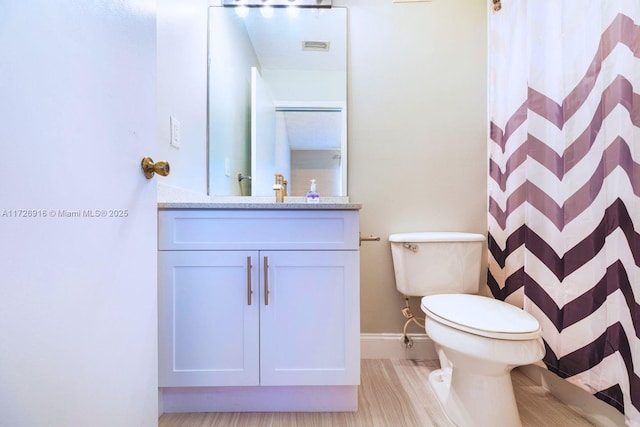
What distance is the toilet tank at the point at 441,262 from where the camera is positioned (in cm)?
132

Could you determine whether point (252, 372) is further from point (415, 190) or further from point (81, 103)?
point (415, 190)

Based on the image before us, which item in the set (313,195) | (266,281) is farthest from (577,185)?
(266,281)

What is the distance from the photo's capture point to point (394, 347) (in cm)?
Answer: 151

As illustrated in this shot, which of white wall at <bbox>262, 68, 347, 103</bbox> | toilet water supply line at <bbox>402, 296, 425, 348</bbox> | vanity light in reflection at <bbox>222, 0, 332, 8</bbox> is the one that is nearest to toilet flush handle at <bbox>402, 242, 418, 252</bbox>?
toilet water supply line at <bbox>402, 296, 425, 348</bbox>

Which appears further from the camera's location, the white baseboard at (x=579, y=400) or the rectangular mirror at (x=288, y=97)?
the rectangular mirror at (x=288, y=97)

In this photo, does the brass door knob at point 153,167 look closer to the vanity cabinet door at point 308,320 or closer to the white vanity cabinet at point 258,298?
the white vanity cabinet at point 258,298

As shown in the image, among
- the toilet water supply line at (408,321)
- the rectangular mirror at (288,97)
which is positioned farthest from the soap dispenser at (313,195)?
the toilet water supply line at (408,321)

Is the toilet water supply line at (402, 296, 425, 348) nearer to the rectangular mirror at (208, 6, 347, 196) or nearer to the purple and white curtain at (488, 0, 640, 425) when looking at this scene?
the purple and white curtain at (488, 0, 640, 425)

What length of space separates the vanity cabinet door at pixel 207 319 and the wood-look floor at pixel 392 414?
162 mm

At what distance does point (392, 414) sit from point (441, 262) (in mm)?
690

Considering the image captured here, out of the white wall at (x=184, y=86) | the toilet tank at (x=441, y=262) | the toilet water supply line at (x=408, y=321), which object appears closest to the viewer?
the white wall at (x=184, y=86)

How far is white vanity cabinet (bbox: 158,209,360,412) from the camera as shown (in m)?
1.00

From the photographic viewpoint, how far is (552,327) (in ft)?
3.54

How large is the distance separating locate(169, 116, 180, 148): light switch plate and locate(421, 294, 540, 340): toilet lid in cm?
126
